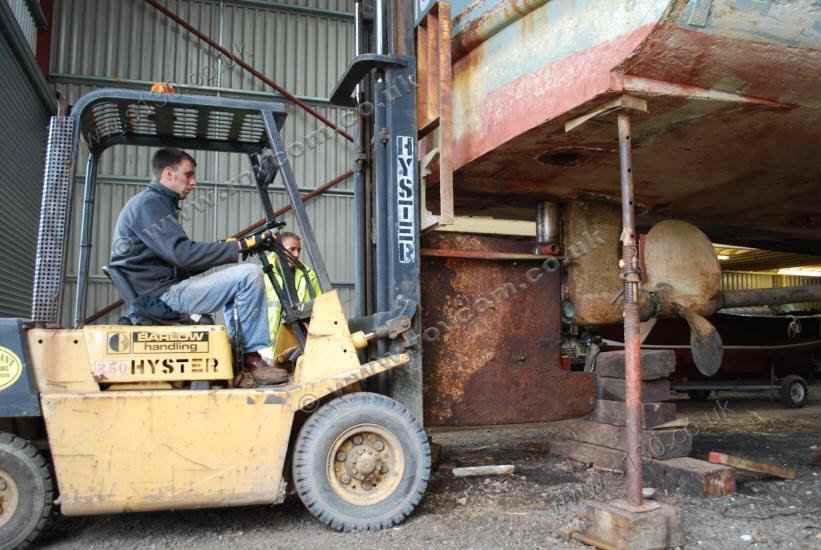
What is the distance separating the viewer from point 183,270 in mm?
3693

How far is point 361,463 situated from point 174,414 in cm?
97

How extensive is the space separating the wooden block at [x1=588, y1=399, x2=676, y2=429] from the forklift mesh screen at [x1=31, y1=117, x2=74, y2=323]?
359 cm

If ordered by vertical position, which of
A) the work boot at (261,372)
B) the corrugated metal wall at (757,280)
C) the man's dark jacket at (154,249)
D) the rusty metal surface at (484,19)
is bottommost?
the work boot at (261,372)

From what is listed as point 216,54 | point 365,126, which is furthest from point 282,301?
point 216,54

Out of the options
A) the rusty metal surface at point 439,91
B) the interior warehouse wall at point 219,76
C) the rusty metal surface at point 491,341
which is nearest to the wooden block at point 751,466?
the rusty metal surface at point 491,341

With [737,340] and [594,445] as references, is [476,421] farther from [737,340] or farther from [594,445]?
[737,340]

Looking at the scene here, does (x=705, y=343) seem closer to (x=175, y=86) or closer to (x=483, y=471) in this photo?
(x=483, y=471)

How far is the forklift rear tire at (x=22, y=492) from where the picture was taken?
3.18 m

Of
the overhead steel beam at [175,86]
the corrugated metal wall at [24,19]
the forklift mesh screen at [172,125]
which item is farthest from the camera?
the overhead steel beam at [175,86]

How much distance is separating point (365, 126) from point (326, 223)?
8.53 m

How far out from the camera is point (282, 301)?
12.9 feet

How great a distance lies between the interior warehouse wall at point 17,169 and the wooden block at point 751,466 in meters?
7.46

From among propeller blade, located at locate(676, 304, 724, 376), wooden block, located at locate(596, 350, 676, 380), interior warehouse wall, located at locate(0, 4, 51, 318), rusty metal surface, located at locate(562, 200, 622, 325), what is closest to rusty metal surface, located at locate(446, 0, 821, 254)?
rusty metal surface, located at locate(562, 200, 622, 325)

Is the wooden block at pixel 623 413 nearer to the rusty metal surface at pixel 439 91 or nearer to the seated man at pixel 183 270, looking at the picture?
the rusty metal surface at pixel 439 91
